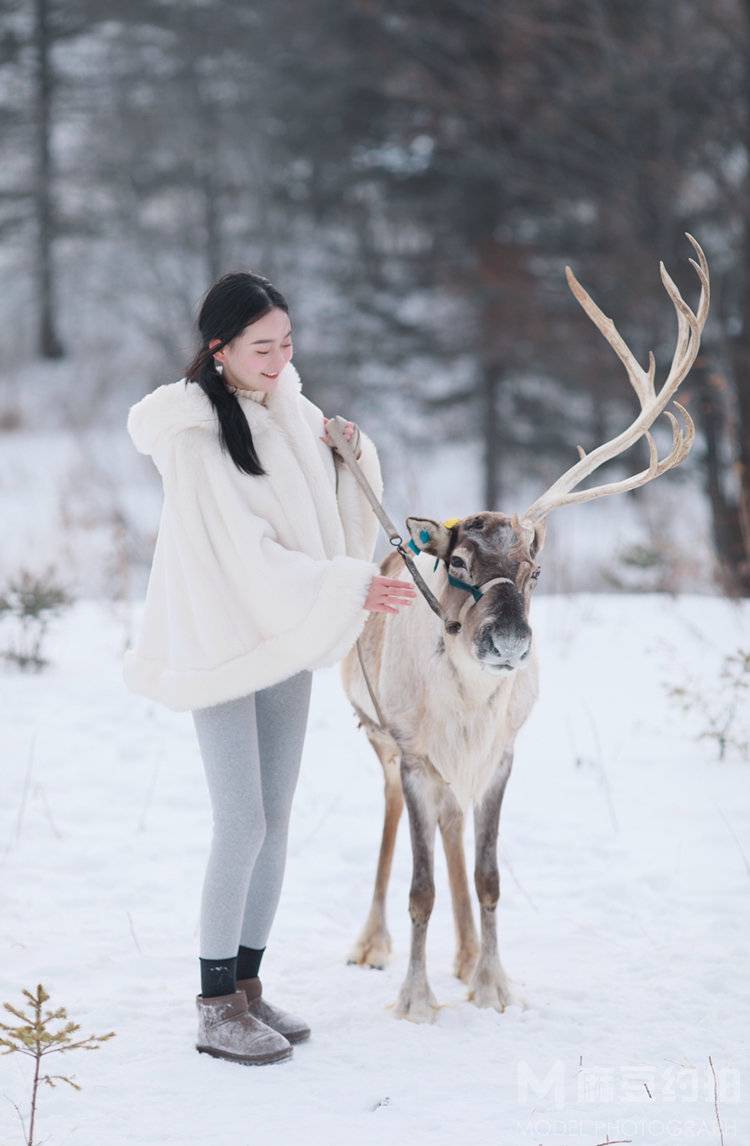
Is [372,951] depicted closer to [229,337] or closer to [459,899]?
[459,899]

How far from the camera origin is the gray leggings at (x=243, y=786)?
329 centimetres

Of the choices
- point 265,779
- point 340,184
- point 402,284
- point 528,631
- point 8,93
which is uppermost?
point 8,93

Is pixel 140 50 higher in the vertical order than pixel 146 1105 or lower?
higher

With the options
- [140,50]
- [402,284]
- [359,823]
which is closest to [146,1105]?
[359,823]

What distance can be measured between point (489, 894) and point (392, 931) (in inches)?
25.8

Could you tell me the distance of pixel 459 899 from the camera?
13.3ft

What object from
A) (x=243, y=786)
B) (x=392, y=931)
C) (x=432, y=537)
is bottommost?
(x=392, y=931)

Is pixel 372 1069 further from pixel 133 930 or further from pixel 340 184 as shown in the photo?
pixel 340 184

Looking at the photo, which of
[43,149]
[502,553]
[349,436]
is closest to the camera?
[502,553]

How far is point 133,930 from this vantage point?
4.11 m

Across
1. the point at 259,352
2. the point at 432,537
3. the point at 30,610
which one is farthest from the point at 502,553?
the point at 30,610

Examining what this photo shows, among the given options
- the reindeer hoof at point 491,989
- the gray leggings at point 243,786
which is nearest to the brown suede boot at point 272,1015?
the gray leggings at point 243,786

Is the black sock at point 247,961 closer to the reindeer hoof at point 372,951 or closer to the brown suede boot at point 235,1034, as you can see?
the brown suede boot at point 235,1034

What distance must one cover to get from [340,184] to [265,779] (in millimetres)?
14790
